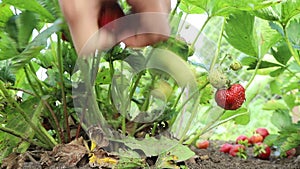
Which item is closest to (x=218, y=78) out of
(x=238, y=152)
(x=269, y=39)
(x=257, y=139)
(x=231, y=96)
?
(x=231, y=96)

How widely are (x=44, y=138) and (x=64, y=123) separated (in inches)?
2.1

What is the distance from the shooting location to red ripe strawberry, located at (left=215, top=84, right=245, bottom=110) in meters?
0.84

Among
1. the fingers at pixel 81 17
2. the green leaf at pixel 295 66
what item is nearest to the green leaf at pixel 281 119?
the green leaf at pixel 295 66

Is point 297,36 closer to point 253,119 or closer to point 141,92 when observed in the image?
point 141,92

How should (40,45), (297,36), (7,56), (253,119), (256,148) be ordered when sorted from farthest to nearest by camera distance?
1. (253,119)
2. (256,148)
3. (297,36)
4. (7,56)
5. (40,45)

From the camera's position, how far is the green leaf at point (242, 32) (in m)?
0.95

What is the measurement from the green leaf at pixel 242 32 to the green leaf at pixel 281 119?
363mm

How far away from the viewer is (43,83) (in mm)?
949

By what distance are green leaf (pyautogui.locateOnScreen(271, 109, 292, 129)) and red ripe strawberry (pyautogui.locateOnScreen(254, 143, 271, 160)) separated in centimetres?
7

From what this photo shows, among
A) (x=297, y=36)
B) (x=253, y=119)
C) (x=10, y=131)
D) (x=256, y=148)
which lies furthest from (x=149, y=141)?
(x=253, y=119)

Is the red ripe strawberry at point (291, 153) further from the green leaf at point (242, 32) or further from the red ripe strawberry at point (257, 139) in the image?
the green leaf at point (242, 32)

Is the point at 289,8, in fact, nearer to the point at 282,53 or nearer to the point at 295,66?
the point at 282,53

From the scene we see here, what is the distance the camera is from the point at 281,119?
1347 millimetres

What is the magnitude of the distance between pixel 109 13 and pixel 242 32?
0.52 meters
